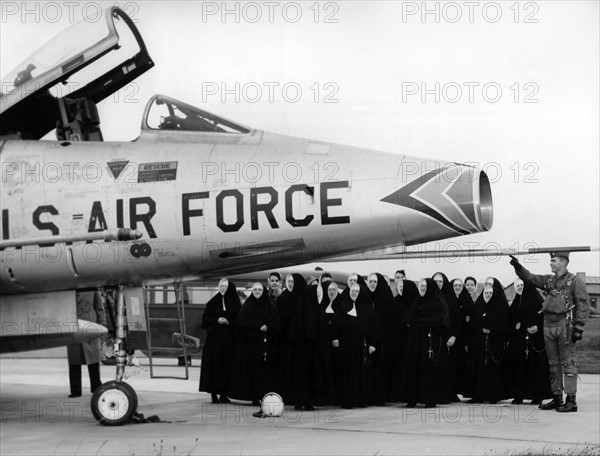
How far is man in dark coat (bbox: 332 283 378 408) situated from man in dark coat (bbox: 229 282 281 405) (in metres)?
0.80

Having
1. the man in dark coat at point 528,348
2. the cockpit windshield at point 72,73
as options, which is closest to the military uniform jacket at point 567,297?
the man in dark coat at point 528,348

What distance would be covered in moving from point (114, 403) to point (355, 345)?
3722 millimetres

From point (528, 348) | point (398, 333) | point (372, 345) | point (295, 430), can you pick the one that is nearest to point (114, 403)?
point (295, 430)

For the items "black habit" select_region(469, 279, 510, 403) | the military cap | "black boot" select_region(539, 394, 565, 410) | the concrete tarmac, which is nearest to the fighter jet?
the concrete tarmac

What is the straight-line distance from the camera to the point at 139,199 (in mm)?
9227

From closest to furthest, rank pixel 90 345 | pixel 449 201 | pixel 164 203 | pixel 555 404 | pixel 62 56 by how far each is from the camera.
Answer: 1. pixel 449 201
2. pixel 164 203
3. pixel 62 56
4. pixel 555 404
5. pixel 90 345

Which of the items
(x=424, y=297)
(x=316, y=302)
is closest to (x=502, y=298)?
(x=424, y=297)

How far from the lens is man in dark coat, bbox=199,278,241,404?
12.8 m

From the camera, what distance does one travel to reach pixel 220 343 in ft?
42.3

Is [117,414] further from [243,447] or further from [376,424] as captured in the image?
[376,424]

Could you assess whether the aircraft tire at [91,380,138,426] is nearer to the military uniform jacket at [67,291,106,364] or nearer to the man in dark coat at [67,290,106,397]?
the man in dark coat at [67,290,106,397]

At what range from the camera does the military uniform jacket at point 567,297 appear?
11.3m

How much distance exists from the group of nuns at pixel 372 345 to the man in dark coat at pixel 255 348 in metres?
0.01

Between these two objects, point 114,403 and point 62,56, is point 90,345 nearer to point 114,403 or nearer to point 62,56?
point 114,403
